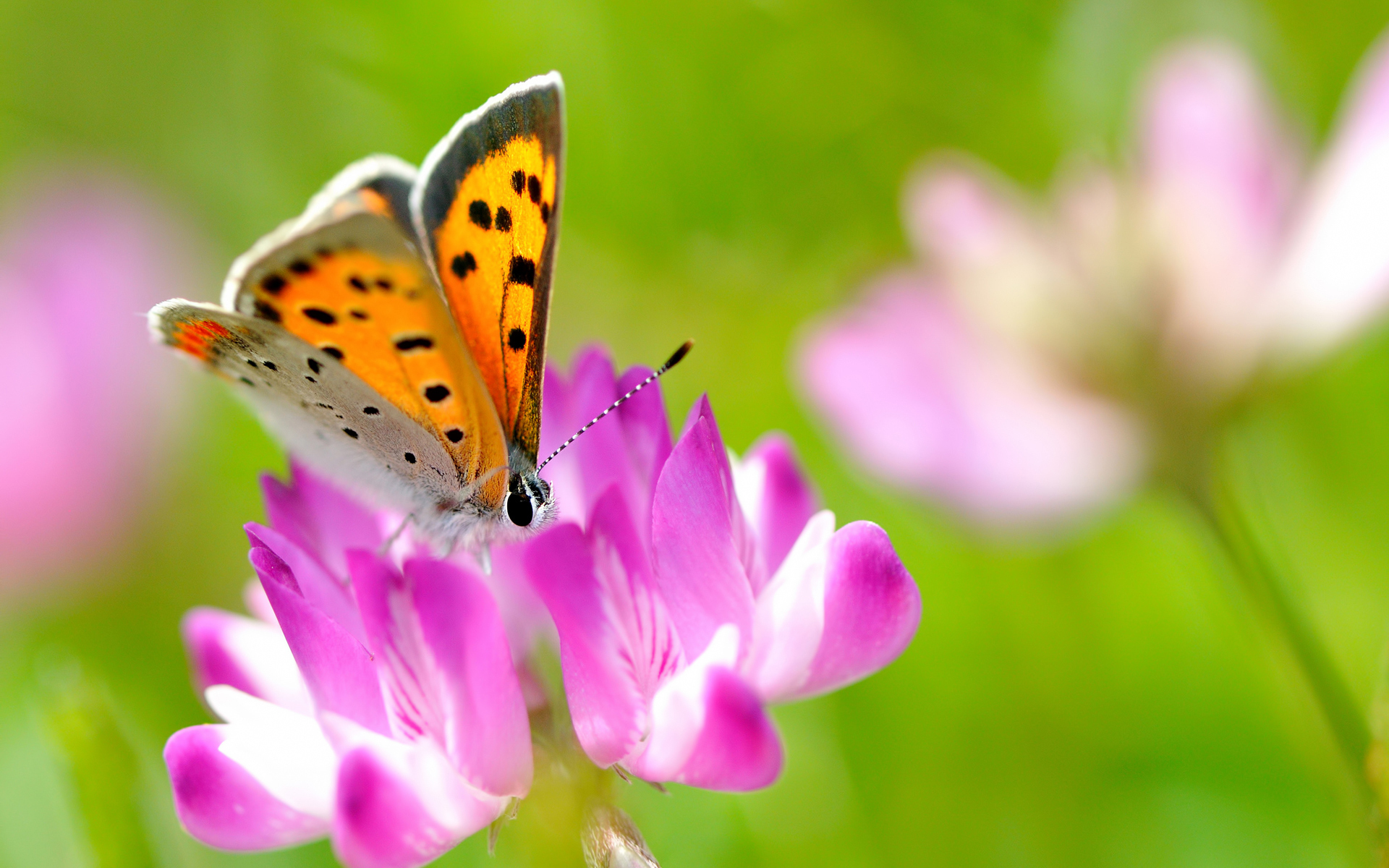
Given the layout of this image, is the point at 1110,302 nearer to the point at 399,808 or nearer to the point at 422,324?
the point at 422,324

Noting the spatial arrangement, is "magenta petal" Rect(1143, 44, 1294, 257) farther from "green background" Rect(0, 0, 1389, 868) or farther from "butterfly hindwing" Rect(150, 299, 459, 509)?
"butterfly hindwing" Rect(150, 299, 459, 509)

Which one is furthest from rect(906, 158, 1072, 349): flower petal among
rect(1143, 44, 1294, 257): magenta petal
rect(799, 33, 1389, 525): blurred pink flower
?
rect(1143, 44, 1294, 257): magenta petal

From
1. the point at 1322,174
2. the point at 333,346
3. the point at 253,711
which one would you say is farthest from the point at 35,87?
the point at 1322,174

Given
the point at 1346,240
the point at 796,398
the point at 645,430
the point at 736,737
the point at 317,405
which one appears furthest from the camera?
the point at 796,398

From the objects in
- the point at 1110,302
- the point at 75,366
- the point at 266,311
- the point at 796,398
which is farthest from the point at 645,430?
the point at 75,366

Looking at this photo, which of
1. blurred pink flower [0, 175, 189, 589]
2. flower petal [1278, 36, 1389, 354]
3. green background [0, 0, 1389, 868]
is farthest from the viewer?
blurred pink flower [0, 175, 189, 589]

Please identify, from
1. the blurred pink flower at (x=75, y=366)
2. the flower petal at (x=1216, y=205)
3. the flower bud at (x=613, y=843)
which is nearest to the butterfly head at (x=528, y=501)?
Result: the flower bud at (x=613, y=843)

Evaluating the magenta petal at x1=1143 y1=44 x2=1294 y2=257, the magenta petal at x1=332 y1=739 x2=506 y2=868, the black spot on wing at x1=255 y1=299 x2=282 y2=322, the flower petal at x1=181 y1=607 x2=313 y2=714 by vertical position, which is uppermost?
the magenta petal at x1=1143 y1=44 x2=1294 y2=257
